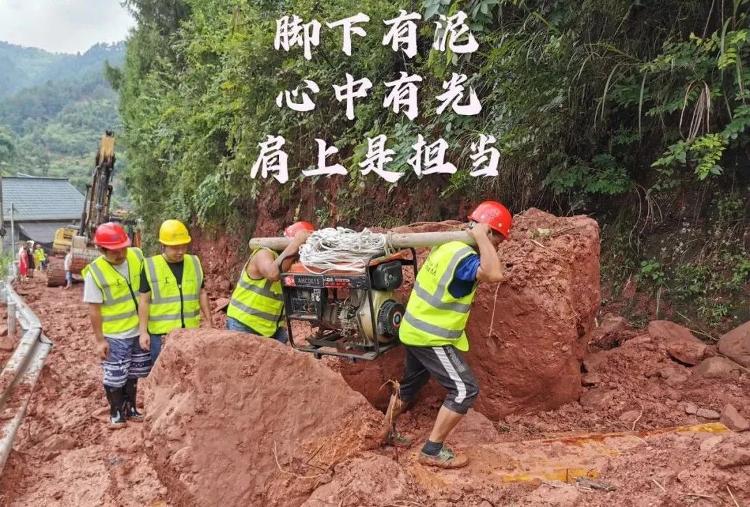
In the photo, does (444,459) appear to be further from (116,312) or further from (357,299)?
(116,312)

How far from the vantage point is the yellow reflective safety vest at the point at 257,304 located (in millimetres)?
4039

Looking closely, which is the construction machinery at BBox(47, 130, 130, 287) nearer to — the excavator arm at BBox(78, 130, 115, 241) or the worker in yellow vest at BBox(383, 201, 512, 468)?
the excavator arm at BBox(78, 130, 115, 241)

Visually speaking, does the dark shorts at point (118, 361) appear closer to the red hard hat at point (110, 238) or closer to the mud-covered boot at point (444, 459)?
the red hard hat at point (110, 238)

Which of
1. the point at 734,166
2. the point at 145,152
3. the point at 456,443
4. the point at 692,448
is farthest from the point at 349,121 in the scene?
the point at 145,152

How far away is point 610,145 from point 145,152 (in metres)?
12.2

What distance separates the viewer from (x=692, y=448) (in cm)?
287

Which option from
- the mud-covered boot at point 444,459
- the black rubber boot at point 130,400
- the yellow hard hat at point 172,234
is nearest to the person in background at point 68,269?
the black rubber boot at point 130,400

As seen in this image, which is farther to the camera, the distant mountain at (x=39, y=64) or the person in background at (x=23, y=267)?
the distant mountain at (x=39, y=64)

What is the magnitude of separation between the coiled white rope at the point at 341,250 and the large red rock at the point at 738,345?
304 centimetres

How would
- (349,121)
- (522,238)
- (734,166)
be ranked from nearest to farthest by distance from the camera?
(522,238)
(734,166)
(349,121)

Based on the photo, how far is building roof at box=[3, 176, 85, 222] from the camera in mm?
37938

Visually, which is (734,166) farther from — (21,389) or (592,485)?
(21,389)

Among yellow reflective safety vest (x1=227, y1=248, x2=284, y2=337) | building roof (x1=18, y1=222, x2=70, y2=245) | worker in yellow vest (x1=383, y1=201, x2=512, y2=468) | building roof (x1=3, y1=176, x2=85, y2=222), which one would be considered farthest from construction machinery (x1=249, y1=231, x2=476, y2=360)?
building roof (x1=3, y1=176, x2=85, y2=222)

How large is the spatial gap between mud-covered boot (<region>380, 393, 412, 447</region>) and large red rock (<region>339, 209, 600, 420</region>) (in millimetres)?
706
